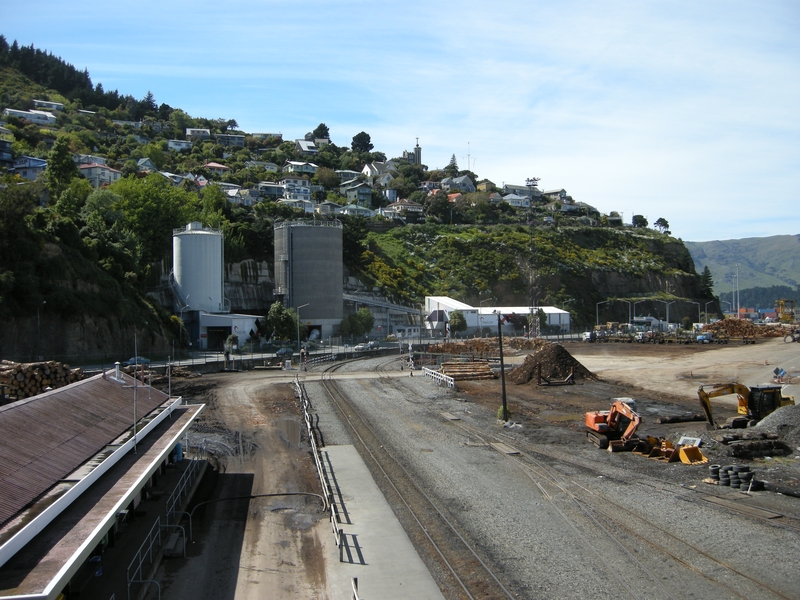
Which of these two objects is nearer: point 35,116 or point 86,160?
point 86,160

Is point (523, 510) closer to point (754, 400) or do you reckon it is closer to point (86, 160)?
point (754, 400)

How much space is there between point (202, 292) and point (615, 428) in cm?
5640

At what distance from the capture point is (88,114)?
603 ft

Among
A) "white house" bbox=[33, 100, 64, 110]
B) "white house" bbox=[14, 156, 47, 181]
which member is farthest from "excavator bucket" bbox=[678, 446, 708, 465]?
"white house" bbox=[33, 100, 64, 110]

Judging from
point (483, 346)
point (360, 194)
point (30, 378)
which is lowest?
point (483, 346)

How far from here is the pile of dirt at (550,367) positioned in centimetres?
5022

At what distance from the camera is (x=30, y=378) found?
3203 centimetres

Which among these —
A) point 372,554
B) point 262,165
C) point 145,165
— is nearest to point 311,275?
point 145,165

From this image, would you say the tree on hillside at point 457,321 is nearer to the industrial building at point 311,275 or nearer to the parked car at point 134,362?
the industrial building at point 311,275

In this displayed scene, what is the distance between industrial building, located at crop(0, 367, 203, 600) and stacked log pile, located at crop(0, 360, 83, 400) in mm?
11592

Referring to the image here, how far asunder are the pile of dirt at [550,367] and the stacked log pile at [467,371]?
214 cm

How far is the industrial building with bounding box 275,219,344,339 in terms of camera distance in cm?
8975

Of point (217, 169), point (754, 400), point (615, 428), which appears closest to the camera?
point (615, 428)

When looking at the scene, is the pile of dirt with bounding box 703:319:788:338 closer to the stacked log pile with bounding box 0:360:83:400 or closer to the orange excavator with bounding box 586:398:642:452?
the orange excavator with bounding box 586:398:642:452
